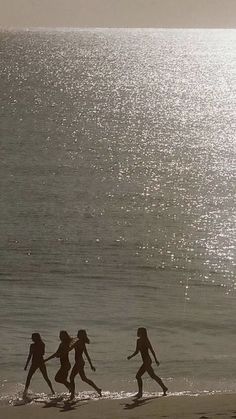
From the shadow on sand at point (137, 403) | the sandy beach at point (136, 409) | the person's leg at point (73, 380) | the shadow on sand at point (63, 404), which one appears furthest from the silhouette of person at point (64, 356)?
the shadow on sand at point (137, 403)

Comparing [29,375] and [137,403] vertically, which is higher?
[29,375]

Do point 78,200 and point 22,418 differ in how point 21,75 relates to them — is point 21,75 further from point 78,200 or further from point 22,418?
point 22,418

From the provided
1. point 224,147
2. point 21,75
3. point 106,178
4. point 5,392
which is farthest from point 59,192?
point 21,75

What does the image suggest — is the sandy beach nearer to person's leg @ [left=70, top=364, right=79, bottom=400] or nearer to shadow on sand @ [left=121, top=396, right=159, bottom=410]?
shadow on sand @ [left=121, top=396, right=159, bottom=410]

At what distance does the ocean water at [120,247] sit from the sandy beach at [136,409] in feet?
6.15

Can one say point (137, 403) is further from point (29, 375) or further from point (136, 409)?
point (29, 375)

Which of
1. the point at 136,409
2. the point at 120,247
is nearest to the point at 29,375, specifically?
the point at 136,409

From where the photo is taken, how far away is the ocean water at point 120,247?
2867cm

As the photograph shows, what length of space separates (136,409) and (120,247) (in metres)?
28.5

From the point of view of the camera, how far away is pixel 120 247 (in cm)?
4947

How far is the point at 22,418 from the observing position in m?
20.4

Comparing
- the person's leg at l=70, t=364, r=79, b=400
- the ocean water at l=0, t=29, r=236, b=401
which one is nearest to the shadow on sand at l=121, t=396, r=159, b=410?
the person's leg at l=70, t=364, r=79, b=400

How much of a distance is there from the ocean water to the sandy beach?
1875mm

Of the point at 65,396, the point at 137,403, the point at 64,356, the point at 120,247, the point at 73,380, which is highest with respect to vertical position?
the point at 120,247
